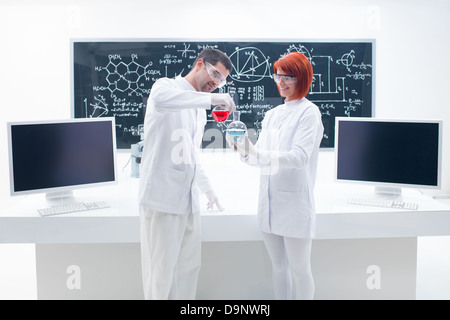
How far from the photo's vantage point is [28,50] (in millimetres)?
3865

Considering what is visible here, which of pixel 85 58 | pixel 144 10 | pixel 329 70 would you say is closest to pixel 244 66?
pixel 329 70

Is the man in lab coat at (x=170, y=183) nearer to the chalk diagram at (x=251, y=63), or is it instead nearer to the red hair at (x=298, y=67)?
the red hair at (x=298, y=67)

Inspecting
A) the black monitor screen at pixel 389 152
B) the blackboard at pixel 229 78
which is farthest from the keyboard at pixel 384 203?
the blackboard at pixel 229 78

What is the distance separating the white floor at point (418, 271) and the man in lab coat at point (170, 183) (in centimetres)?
121

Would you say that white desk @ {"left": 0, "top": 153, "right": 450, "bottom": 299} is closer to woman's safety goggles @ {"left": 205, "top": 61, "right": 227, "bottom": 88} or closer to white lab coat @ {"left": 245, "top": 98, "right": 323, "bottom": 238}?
white lab coat @ {"left": 245, "top": 98, "right": 323, "bottom": 238}

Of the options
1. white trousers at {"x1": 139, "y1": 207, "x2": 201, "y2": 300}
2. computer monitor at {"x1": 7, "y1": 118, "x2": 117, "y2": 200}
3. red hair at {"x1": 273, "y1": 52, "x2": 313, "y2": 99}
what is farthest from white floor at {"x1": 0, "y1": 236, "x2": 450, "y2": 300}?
red hair at {"x1": 273, "y1": 52, "x2": 313, "y2": 99}

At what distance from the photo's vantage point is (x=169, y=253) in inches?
68.1

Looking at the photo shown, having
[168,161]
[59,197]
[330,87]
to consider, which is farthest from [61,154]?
[330,87]

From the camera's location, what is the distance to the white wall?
370 cm

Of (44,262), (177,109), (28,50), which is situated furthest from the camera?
(28,50)

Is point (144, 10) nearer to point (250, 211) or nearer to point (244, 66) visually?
point (244, 66)

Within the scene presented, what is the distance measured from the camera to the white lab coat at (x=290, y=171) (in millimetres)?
1772

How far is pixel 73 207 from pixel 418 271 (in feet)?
7.96

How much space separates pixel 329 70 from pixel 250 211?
6.92ft
